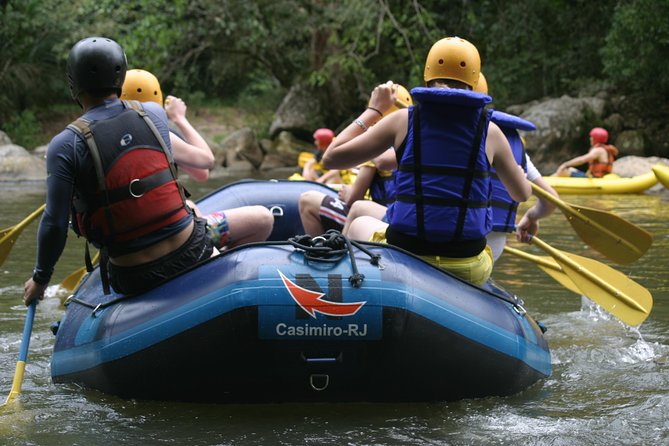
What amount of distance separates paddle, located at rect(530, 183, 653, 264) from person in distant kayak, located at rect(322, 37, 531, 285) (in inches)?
39.6

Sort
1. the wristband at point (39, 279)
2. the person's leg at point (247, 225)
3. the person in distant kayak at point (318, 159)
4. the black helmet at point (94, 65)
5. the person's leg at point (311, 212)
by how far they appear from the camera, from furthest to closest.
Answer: the person in distant kayak at point (318, 159) < the person's leg at point (311, 212) < the person's leg at point (247, 225) < the wristband at point (39, 279) < the black helmet at point (94, 65)

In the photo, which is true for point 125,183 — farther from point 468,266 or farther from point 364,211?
point 364,211

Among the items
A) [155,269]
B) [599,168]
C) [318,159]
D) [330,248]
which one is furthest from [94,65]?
[599,168]

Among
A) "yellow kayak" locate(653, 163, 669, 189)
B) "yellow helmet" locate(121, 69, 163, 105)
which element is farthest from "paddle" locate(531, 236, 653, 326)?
"yellow helmet" locate(121, 69, 163, 105)

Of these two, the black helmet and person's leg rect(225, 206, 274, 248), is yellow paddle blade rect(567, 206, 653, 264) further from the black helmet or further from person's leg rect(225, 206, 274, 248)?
the black helmet

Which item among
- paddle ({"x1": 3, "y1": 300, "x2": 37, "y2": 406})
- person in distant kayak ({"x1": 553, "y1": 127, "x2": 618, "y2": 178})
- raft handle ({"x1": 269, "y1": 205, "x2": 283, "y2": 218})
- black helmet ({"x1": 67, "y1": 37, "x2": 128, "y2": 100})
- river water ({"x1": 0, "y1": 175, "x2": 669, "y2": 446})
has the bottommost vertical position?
person in distant kayak ({"x1": 553, "y1": 127, "x2": 618, "y2": 178})

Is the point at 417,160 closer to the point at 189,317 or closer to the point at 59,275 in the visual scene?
the point at 189,317

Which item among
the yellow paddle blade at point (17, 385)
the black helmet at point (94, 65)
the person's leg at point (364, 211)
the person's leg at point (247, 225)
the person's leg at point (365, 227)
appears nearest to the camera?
the black helmet at point (94, 65)

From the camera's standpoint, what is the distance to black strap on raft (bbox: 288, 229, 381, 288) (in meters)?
3.37

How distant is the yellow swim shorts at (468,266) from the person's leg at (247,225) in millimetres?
728

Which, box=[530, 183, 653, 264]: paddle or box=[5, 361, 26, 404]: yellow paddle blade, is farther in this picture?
box=[530, 183, 653, 264]: paddle

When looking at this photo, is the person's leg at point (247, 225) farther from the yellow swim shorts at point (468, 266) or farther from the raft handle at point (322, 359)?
the raft handle at point (322, 359)

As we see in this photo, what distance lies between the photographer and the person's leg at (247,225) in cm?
430

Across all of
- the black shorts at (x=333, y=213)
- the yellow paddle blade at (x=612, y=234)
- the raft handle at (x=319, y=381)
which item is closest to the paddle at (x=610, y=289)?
the yellow paddle blade at (x=612, y=234)
